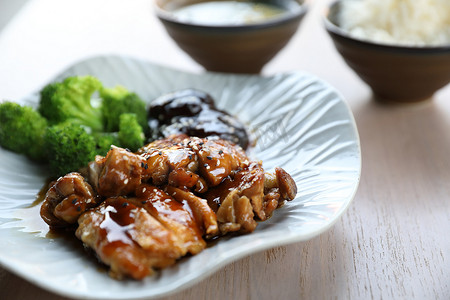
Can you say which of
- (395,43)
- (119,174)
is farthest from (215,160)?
(395,43)

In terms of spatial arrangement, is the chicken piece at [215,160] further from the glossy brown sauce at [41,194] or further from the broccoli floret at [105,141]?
the glossy brown sauce at [41,194]

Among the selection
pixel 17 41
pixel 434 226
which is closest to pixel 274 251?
pixel 434 226

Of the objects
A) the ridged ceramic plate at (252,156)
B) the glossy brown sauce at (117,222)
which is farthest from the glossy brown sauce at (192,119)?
the glossy brown sauce at (117,222)

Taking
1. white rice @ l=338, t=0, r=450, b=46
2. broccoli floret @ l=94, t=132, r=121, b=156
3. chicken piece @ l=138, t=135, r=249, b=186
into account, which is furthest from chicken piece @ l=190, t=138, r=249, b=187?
white rice @ l=338, t=0, r=450, b=46

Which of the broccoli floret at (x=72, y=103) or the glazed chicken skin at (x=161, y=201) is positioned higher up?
the broccoli floret at (x=72, y=103)

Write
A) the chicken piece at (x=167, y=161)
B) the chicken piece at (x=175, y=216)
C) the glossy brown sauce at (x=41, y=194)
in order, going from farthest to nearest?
1. the glossy brown sauce at (x=41, y=194)
2. the chicken piece at (x=167, y=161)
3. the chicken piece at (x=175, y=216)

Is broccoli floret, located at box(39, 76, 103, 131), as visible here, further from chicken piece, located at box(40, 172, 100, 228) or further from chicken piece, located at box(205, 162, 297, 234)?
chicken piece, located at box(205, 162, 297, 234)
